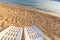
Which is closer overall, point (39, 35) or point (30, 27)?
point (39, 35)

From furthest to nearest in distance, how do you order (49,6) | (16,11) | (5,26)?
1. (49,6)
2. (16,11)
3. (5,26)

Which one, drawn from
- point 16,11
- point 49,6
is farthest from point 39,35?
point 49,6

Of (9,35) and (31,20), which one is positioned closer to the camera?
(9,35)

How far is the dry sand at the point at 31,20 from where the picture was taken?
74cm

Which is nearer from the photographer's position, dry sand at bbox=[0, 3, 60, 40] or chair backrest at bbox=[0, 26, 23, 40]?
chair backrest at bbox=[0, 26, 23, 40]

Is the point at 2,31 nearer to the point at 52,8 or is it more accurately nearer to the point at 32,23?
the point at 32,23

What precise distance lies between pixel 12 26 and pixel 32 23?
6.0 inches

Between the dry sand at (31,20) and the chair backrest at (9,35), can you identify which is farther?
the dry sand at (31,20)

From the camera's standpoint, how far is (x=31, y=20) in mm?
874

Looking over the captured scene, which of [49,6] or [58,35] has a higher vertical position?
[49,6]

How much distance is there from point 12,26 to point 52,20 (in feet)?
1.00

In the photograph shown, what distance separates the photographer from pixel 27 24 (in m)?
0.83

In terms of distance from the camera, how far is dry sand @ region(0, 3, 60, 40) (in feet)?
2.42

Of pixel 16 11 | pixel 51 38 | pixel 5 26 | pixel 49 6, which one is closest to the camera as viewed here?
pixel 51 38
